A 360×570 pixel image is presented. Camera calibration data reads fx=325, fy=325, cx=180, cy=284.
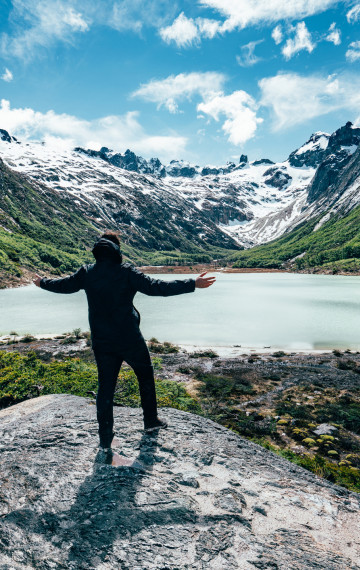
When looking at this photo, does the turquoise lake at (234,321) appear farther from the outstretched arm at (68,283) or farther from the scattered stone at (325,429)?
the outstretched arm at (68,283)

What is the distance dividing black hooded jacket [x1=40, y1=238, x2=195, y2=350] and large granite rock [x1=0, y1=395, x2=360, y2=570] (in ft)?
6.26

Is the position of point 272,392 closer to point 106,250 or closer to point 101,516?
point 106,250

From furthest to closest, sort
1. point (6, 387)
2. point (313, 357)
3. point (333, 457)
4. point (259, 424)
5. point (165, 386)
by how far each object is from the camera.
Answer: point (313, 357) → point (165, 386) → point (259, 424) → point (333, 457) → point (6, 387)

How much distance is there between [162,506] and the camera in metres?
4.16

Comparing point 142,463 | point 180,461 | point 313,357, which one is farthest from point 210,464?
point 313,357

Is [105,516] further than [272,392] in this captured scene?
No

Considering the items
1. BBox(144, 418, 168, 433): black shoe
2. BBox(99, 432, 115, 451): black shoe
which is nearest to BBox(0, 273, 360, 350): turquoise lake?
BBox(144, 418, 168, 433): black shoe

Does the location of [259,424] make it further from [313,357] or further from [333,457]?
[313,357]

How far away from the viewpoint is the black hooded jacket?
5.31 meters

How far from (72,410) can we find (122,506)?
3702 millimetres

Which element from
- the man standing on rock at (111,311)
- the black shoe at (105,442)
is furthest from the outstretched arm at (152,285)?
the black shoe at (105,442)

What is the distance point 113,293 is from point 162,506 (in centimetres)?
304

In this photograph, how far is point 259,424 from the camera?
54.7 feet

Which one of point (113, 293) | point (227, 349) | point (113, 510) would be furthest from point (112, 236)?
point (227, 349)
